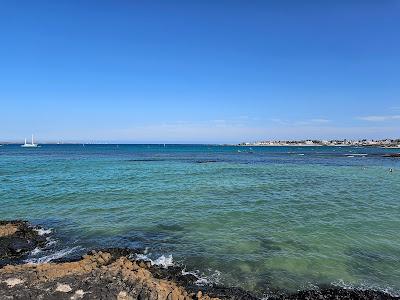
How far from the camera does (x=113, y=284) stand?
10922mm

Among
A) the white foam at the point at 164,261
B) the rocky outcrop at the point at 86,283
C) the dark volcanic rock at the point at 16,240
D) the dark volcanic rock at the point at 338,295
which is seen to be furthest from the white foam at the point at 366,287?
the dark volcanic rock at the point at 16,240

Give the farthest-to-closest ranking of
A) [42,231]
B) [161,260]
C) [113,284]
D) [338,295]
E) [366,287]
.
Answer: [42,231]
[161,260]
[366,287]
[338,295]
[113,284]

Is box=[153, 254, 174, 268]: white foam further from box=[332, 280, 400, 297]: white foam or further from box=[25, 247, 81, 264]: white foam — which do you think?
box=[332, 280, 400, 297]: white foam

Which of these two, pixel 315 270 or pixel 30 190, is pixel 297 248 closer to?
pixel 315 270

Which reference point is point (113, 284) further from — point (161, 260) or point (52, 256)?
point (52, 256)

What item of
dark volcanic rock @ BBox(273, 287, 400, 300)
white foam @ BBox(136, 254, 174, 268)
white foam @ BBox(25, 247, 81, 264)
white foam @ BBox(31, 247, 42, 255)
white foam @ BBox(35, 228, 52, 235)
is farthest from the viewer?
white foam @ BBox(35, 228, 52, 235)

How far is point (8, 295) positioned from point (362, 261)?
13.2 metres

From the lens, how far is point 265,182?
1553 inches

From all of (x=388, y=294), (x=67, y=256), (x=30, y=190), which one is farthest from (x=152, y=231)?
(x=30, y=190)

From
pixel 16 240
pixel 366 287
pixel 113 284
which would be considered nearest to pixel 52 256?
pixel 16 240

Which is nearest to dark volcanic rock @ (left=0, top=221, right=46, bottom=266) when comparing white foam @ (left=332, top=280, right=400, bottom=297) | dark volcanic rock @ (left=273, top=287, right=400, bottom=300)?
dark volcanic rock @ (left=273, top=287, right=400, bottom=300)

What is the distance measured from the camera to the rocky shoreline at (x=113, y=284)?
10445 mm

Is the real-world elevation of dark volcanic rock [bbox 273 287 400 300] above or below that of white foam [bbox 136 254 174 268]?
below

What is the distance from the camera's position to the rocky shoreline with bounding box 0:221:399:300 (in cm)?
1045
